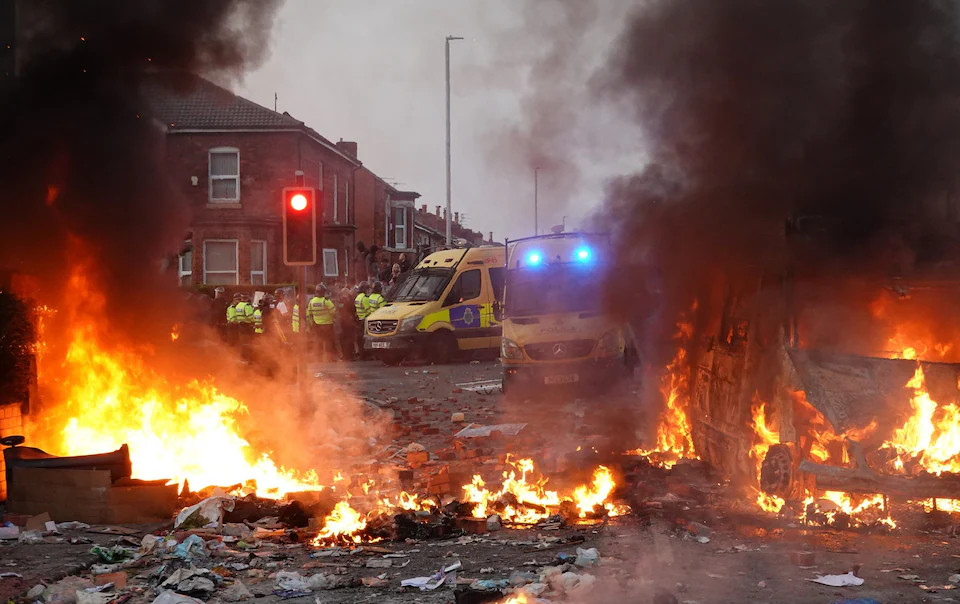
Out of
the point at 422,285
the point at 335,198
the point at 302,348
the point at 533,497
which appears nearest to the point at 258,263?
the point at 335,198

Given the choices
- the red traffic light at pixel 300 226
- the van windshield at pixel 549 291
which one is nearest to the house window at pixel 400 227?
the van windshield at pixel 549 291

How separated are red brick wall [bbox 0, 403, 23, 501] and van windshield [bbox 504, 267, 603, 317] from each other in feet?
24.6

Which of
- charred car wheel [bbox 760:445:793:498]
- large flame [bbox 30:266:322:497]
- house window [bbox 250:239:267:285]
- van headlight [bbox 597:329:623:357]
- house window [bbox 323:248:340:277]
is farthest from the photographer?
house window [bbox 323:248:340:277]

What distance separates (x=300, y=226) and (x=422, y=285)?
10.6m

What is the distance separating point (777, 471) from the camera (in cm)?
661

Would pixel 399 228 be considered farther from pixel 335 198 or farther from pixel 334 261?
pixel 334 261

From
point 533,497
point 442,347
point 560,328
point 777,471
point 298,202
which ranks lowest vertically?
point 533,497

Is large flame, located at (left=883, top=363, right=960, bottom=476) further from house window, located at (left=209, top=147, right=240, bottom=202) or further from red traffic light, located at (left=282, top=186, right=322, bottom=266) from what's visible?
house window, located at (left=209, top=147, right=240, bottom=202)

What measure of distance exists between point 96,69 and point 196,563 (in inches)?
242

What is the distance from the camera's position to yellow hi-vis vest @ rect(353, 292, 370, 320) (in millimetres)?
22297

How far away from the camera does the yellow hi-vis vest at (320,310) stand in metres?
21.7

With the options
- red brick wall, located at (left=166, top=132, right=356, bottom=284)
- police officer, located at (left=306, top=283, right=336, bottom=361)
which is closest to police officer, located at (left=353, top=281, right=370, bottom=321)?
police officer, located at (left=306, top=283, right=336, bottom=361)

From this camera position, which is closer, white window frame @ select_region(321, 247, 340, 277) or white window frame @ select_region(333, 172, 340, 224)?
white window frame @ select_region(321, 247, 340, 277)

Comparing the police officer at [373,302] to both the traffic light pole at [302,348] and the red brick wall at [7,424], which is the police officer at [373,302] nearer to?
the traffic light pole at [302,348]
